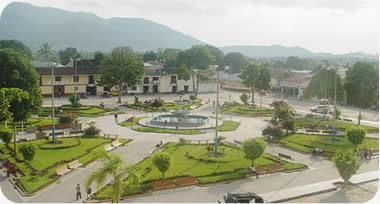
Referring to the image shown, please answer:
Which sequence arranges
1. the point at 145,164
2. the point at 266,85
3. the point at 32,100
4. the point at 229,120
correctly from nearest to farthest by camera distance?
the point at 145,164
the point at 32,100
the point at 229,120
the point at 266,85

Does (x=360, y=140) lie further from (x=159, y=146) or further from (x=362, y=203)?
(x=159, y=146)

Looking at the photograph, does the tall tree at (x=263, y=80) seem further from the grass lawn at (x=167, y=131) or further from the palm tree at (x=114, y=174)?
the palm tree at (x=114, y=174)

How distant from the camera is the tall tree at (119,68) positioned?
61.2 metres

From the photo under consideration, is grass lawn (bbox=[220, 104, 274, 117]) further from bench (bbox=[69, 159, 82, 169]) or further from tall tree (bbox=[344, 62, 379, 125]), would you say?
bench (bbox=[69, 159, 82, 169])

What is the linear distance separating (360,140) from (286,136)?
7.93 meters

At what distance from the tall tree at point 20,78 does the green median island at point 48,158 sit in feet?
7.79

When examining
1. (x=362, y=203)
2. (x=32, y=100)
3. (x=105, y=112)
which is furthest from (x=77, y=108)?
(x=362, y=203)

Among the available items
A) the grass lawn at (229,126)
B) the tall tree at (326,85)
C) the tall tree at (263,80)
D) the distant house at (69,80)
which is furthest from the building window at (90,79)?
the tall tree at (326,85)

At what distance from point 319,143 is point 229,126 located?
457 inches

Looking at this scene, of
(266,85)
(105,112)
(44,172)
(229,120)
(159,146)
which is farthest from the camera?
(266,85)

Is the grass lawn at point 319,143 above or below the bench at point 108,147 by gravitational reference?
above

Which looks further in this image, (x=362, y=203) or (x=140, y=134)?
(x=140, y=134)

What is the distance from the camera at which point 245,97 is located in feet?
199

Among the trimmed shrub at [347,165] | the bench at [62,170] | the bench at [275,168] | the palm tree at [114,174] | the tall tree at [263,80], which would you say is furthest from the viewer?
the tall tree at [263,80]
